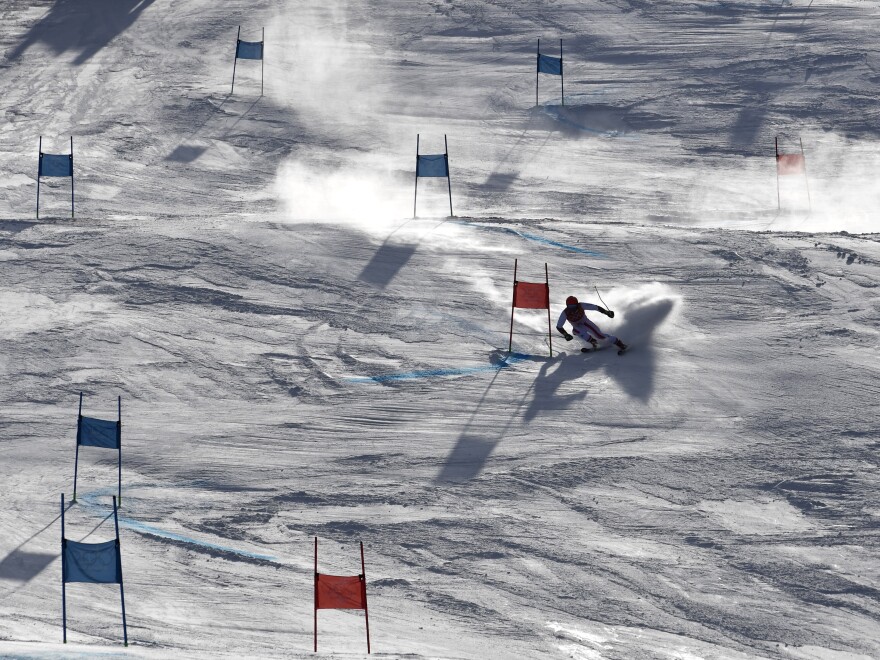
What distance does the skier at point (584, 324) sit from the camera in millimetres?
15867

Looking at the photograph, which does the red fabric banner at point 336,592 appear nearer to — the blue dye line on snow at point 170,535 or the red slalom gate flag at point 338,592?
the red slalom gate flag at point 338,592

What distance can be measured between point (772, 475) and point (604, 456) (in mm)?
1723

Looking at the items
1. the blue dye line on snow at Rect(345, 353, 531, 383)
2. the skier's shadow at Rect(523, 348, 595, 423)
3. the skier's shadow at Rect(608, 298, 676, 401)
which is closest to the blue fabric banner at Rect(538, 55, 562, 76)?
the skier's shadow at Rect(608, 298, 676, 401)

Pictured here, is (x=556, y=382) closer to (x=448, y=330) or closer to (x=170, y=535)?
(x=448, y=330)

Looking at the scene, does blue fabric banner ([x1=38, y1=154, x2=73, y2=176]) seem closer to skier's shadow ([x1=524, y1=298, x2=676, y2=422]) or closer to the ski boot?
skier's shadow ([x1=524, y1=298, x2=676, y2=422])

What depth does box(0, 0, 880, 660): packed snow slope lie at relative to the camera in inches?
461

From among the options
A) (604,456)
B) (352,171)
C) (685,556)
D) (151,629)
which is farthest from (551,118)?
(151,629)

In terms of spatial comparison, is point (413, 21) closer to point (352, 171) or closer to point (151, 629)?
point (352, 171)

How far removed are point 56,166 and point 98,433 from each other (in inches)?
297

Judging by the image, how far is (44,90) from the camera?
81.6 ft

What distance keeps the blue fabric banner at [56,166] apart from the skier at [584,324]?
7954mm

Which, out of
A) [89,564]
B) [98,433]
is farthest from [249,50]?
[89,564]

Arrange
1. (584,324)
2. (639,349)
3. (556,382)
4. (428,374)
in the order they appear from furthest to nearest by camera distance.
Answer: (639,349) → (584,324) → (428,374) → (556,382)

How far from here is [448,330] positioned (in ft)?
54.7
